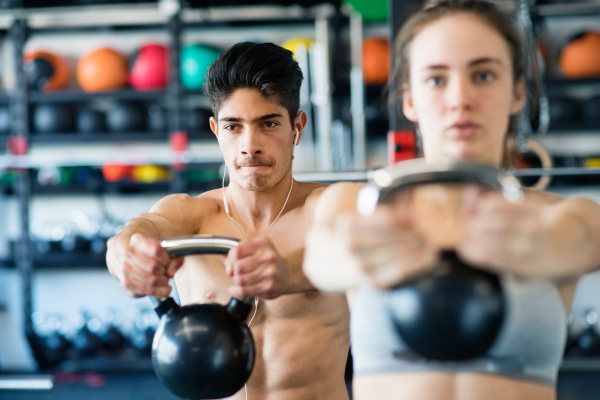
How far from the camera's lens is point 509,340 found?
775 mm

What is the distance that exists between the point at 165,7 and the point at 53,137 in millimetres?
1504

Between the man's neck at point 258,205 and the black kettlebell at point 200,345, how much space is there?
2.05ft

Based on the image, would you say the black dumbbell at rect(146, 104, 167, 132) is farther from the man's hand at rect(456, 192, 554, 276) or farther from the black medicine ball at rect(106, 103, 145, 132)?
the man's hand at rect(456, 192, 554, 276)

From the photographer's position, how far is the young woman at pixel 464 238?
2.11 feet

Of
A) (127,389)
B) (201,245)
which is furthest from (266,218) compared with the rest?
(127,389)

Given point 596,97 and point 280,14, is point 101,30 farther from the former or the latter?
point 596,97

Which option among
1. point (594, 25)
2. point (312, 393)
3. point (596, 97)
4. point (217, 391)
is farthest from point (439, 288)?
point (594, 25)

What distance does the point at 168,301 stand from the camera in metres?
1.08

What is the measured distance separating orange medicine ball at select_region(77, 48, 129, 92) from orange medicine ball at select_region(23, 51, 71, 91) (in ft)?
0.67

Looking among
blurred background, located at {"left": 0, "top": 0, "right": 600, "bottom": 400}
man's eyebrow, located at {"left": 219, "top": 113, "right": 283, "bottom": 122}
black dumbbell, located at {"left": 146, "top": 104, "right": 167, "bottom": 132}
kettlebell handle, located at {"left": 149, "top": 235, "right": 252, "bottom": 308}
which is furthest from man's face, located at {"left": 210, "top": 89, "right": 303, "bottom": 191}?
black dumbbell, located at {"left": 146, "top": 104, "right": 167, "bottom": 132}

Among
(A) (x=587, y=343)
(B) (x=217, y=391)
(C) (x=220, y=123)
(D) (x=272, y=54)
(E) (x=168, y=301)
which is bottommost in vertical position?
(A) (x=587, y=343)

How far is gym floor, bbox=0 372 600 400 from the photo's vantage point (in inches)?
148

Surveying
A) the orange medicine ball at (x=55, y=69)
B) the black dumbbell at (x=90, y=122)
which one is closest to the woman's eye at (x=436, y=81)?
the black dumbbell at (x=90, y=122)

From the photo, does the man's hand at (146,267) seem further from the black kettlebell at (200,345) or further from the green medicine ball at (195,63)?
the green medicine ball at (195,63)
